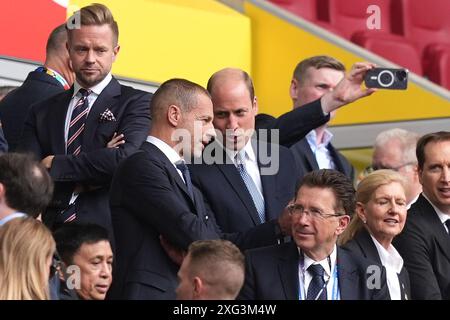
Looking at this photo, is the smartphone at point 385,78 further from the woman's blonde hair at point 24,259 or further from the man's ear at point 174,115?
the woman's blonde hair at point 24,259

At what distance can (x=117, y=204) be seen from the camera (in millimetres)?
5305

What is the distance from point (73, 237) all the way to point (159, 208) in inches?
18.0

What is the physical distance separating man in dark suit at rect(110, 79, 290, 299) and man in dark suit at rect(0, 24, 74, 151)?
3.14 feet

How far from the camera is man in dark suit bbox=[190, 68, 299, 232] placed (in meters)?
5.82

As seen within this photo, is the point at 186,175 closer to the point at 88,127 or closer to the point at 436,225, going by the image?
the point at 88,127

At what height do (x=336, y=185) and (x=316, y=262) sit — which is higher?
(x=336, y=185)

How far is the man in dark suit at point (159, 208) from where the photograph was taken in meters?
5.21

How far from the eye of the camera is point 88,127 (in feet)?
19.2

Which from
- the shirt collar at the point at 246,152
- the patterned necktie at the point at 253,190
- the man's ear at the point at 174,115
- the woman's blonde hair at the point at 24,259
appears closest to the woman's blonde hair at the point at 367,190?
the patterned necktie at the point at 253,190

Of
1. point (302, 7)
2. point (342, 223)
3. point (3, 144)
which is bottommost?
point (342, 223)

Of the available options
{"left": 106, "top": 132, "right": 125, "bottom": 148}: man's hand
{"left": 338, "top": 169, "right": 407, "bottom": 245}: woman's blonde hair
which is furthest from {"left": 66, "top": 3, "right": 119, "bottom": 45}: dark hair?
{"left": 338, "top": 169, "right": 407, "bottom": 245}: woman's blonde hair

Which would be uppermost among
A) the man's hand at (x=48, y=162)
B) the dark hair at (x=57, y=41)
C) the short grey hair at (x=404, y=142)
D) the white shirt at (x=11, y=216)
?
the dark hair at (x=57, y=41)

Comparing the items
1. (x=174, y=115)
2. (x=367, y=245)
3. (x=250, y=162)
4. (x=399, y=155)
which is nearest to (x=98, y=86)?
(x=174, y=115)

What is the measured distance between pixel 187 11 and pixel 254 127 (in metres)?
2.58
